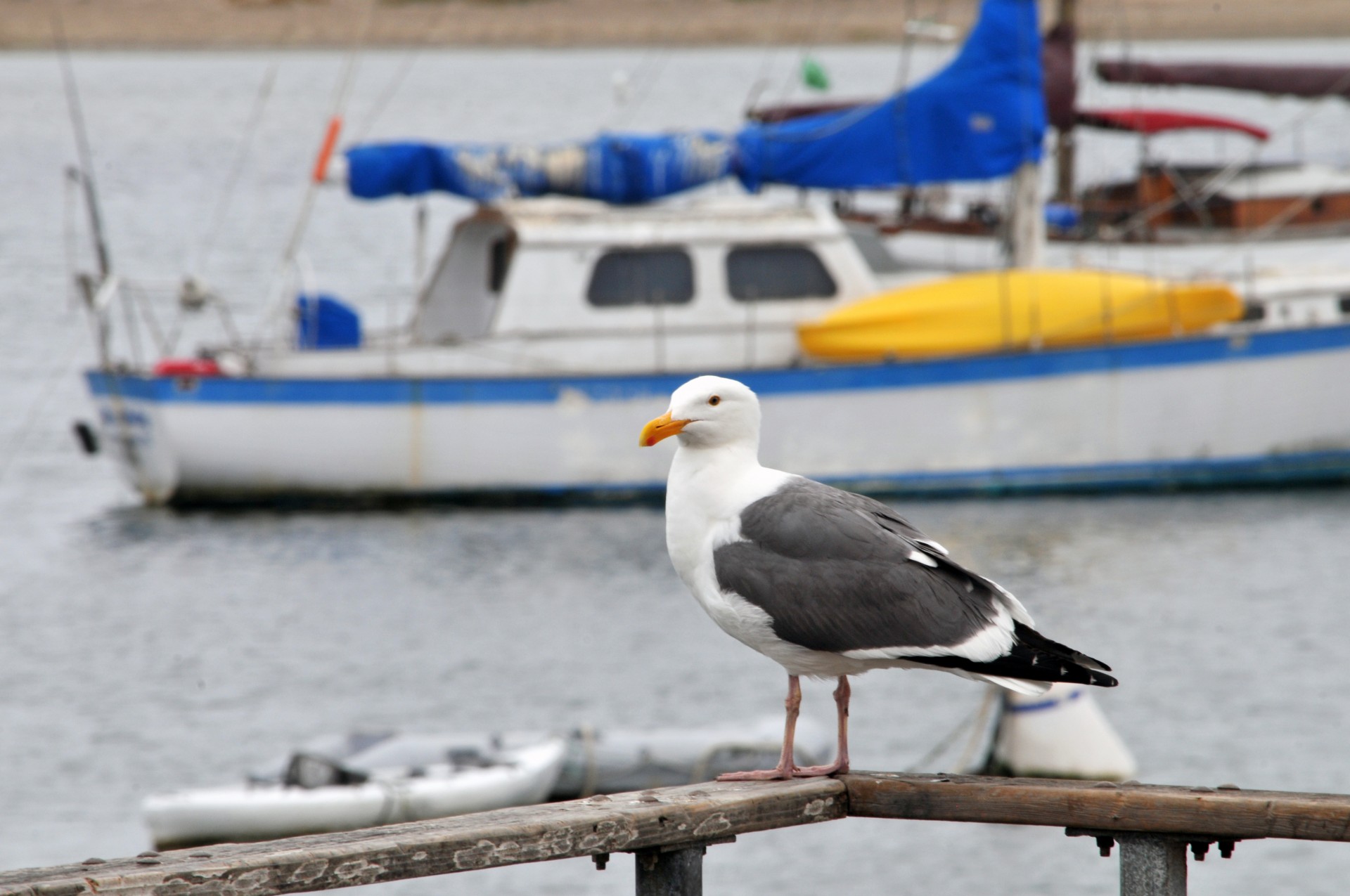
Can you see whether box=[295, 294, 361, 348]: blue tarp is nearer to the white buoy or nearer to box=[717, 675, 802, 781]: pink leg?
the white buoy

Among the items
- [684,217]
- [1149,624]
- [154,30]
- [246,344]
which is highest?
[154,30]

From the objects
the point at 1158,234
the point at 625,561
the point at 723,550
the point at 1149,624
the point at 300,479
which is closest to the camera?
the point at 723,550

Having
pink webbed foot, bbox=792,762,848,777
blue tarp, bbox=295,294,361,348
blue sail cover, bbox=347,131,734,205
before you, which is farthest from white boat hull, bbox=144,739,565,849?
blue tarp, bbox=295,294,361,348

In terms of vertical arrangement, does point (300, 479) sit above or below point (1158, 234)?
below

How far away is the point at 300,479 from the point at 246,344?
2.02 meters

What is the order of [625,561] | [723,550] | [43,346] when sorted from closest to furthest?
[723,550] < [625,561] < [43,346]

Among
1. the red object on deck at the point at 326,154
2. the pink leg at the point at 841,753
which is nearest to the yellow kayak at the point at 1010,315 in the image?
the red object on deck at the point at 326,154

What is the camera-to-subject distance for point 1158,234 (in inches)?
1202

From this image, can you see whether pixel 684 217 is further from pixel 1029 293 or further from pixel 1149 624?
pixel 1149 624

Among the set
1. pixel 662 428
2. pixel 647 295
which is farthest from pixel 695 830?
pixel 647 295

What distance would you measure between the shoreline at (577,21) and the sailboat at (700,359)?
6556 centimetres

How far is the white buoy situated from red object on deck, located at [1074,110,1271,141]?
18.5m

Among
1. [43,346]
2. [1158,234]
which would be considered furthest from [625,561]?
[43,346]

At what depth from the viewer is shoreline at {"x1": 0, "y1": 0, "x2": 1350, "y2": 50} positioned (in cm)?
9169
